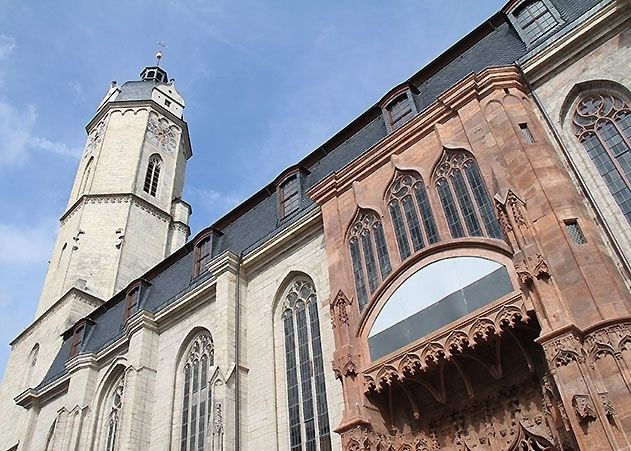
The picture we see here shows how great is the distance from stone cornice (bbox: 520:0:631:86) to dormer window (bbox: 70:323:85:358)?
67.8 ft

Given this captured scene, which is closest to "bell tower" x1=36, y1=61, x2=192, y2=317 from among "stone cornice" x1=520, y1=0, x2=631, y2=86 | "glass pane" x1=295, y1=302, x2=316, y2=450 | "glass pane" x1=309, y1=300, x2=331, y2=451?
"glass pane" x1=295, y1=302, x2=316, y2=450

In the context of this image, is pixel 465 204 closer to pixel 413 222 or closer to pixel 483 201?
pixel 483 201

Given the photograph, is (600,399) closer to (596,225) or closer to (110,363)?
(596,225)

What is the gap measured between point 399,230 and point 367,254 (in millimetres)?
980

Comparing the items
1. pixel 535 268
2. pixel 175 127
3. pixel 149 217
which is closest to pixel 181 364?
pixel 535 268

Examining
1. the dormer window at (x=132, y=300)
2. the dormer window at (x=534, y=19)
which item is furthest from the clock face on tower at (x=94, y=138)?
the dormer window at (x=534, y=19)

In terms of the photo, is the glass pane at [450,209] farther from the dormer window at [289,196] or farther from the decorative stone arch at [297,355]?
the dormer window at [289,196]

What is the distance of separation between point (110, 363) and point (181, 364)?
4314 mm

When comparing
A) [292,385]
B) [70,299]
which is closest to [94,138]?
[70,299]

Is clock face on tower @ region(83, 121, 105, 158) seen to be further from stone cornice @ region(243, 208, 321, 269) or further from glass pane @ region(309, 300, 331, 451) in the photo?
glass pane @ region(309, 300, 331, 451)

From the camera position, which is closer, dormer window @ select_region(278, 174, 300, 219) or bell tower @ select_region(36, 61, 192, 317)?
dormer window @ select_region(278, 174, 300, 219)

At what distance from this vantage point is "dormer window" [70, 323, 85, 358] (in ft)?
80.4

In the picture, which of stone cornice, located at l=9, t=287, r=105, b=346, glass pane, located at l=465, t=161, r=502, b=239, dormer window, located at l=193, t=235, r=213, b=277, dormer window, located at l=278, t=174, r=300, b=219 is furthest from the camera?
stone cornice, located at l=9, t=287, r=105, b=346

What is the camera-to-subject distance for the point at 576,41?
12508 millimetres
